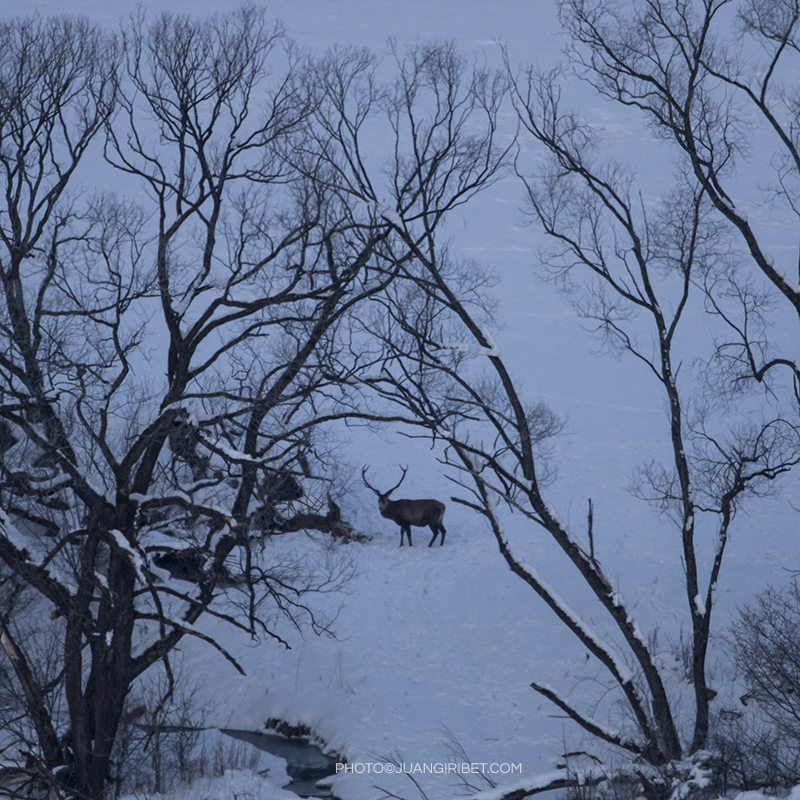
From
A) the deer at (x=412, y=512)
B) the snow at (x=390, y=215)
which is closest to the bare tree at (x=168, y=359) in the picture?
the snow at (x=390, y=215)

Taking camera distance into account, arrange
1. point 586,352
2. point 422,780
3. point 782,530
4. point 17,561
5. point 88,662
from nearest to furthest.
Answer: point 17,561 → point 422,780 → point 88,662 → point 782,530 → point 586,352

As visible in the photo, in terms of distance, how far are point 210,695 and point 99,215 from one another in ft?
28.7

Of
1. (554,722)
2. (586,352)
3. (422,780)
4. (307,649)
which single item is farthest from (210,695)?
(586,352)

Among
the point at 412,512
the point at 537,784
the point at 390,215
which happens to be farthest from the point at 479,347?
the point at 412,512

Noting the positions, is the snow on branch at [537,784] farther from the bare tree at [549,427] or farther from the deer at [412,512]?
the deer at [412,512]

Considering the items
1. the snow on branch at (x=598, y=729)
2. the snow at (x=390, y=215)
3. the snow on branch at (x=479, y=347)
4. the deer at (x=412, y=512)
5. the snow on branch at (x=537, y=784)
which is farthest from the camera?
the deer at (x=412, y=512)

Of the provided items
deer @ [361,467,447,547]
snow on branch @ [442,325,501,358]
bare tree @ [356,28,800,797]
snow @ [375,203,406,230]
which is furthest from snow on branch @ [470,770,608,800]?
deer @ [361,467,447,547]

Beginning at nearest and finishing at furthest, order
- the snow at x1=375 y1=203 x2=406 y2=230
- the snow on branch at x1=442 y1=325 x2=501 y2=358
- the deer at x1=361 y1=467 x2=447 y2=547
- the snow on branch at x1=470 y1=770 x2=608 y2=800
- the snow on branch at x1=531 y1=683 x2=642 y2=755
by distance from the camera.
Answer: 1. the snow on branch at x1=470 y1=770 x2=608 y2=800
2. the snow on branch at x1=531 y1=683 x2=642 y2=755
3. the snow on branch at x1=442 y1=325 x2=501 y2=358
4. the snow at x1=375 y1=203 x2=406 y2=230
5. the deer at x1=361 y1=467 x2=447 y2=547

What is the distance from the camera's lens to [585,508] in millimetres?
22188

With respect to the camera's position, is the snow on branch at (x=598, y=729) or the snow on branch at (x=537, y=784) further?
the snow on branch at (x=598, y=729)

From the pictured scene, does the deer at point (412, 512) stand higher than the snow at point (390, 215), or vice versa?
the snow at point (390, 215)

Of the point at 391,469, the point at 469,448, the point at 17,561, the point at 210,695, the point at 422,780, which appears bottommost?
the point at 422,780

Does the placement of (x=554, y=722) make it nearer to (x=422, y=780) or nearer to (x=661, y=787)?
(x=422, y=780)

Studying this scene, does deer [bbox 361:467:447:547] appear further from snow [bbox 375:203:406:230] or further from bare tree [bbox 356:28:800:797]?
snow [bbox 375:203:406:230]
